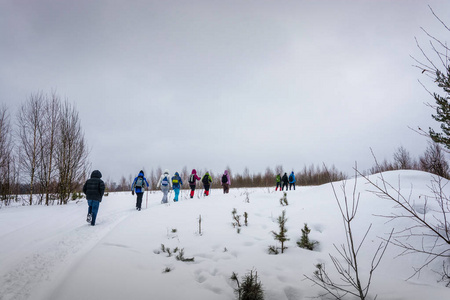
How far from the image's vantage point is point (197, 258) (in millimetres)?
3736

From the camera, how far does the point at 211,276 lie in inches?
123

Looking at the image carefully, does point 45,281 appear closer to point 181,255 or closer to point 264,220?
point 181,255

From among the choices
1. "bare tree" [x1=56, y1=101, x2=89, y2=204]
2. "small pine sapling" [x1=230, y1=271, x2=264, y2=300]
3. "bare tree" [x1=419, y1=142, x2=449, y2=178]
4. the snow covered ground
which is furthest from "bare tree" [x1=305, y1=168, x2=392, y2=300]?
"bare tree" [x1=56, y1=101, x2=89, y2=204]

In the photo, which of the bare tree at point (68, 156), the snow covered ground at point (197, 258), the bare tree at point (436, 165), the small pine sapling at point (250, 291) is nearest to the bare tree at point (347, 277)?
the snow covered ground at point (197, 258)

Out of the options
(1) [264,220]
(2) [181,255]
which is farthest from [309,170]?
(2) [181,255]

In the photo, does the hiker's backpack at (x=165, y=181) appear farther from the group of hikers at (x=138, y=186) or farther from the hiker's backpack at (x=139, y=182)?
the hiker's backpack at (x=139, y=182)

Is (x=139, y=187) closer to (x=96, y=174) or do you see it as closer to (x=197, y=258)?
(x=96, y=174)

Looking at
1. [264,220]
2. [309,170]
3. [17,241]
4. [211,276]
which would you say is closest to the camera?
[211,276]

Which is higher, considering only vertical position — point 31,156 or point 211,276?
point 31,156

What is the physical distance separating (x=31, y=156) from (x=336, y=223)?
14.9m

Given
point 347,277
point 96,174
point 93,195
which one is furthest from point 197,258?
point 96,174

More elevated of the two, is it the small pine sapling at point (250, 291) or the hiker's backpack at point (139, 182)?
the hiker's backpack at point (139, 182)

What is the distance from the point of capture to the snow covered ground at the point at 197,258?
2.69 m

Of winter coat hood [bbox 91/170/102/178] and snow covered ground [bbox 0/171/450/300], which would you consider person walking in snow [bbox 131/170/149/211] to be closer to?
winter coat hood [bbox 91/170/102/178]
